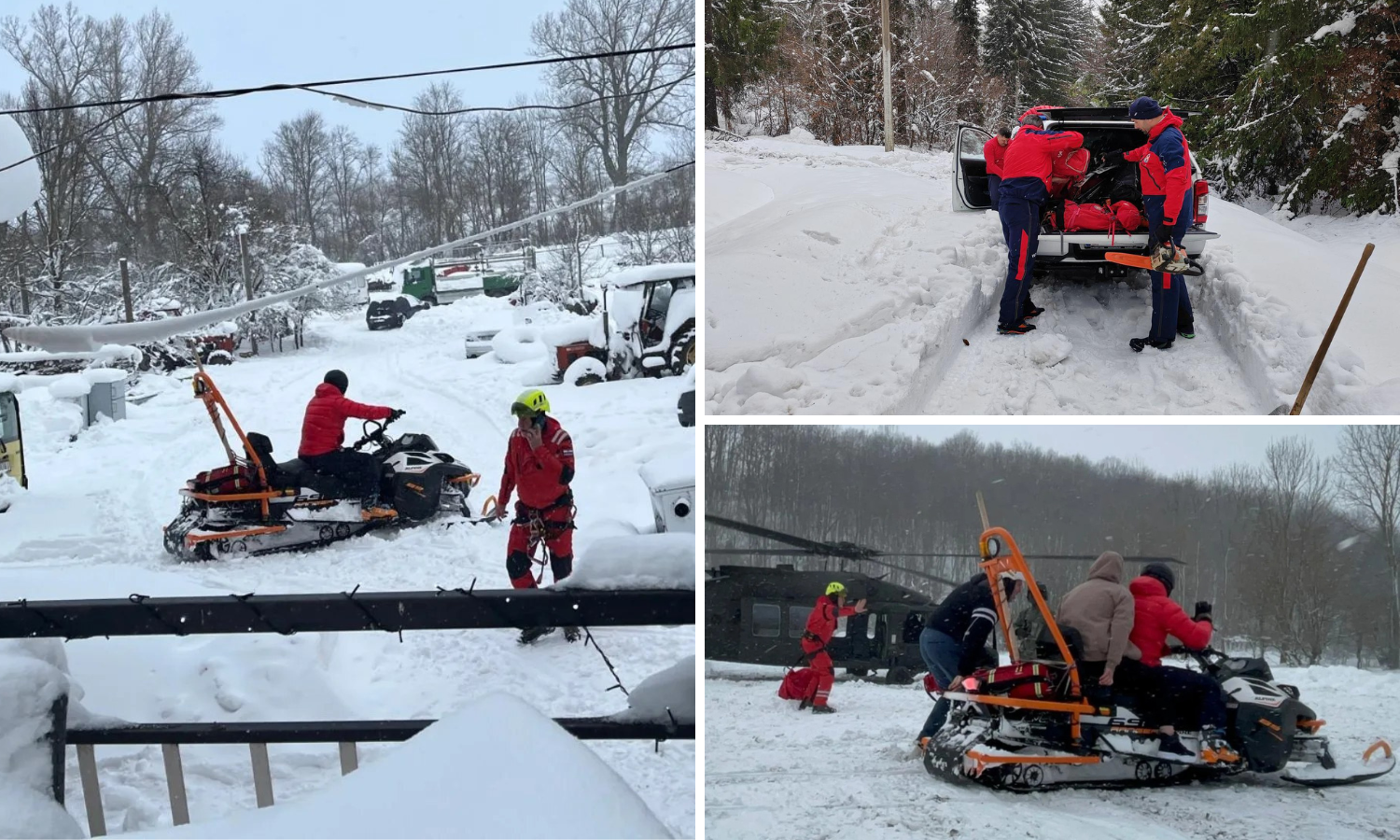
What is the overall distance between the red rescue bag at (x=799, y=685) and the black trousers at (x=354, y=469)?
4431 mm

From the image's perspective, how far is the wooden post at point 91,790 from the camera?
3070mm

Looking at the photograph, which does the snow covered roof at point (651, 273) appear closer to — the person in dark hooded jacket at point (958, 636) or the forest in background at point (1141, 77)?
the forest in background at point (1141, 77)

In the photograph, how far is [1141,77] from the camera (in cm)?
985

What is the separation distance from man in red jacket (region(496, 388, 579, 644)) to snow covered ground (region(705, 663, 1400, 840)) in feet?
6.75

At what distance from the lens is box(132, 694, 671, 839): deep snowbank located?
1.84 meters

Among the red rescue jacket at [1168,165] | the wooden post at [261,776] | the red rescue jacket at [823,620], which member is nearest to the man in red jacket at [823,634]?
the red rescue jacket at [823,620]

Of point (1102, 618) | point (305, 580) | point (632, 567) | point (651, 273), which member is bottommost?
point (305, 580)

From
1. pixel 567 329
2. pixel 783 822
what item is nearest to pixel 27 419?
pixel 567 329

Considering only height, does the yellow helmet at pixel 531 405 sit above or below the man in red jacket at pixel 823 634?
above

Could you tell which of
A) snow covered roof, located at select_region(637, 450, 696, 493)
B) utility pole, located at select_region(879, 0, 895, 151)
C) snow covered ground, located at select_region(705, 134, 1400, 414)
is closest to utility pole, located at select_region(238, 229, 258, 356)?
utility pole, located at select_region(879, 0, 895, 151)

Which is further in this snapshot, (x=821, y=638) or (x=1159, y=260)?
(x=1159, y=260)

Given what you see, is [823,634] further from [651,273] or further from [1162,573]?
[651,273]

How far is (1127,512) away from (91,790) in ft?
10.7

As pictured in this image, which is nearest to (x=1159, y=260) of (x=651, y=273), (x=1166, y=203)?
(x=1166, y=203)
